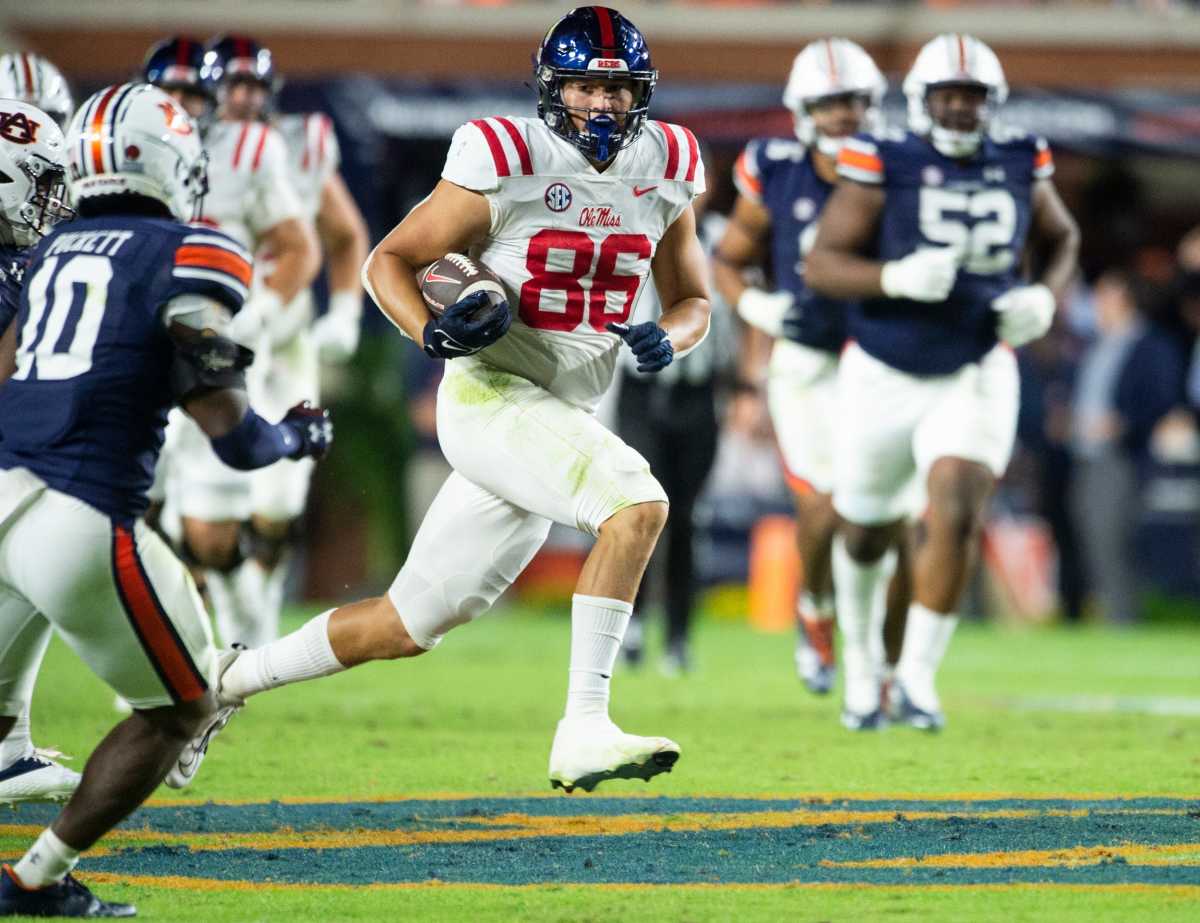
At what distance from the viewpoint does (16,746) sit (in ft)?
15.4

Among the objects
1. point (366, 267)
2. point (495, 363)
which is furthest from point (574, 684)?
point (366, 267)

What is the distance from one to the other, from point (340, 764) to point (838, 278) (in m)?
2.21

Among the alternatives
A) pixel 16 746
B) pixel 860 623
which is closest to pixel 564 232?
pixel 16 746

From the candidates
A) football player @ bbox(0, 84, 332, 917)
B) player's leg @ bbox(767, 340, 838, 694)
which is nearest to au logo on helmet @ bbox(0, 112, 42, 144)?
football player @ bbox(0, 84, 332, 917)

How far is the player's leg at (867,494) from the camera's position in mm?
6629

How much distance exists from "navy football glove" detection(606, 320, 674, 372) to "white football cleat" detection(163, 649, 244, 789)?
1.15m

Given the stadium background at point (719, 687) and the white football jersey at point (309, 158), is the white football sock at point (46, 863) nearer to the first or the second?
the stadium background at point (719, 687)

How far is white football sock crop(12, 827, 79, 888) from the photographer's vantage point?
3.58 m

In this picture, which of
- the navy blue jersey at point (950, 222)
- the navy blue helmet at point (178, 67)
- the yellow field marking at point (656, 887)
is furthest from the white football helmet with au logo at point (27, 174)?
the navy blue jersey at point (950, 222)

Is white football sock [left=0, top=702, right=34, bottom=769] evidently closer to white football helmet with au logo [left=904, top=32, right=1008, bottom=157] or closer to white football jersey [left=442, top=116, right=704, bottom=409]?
white football jersey [left=442, top=116, right=704, bottom=409]

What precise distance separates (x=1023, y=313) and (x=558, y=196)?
7.37 feet

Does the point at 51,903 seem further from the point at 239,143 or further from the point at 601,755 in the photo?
the point at 239,143

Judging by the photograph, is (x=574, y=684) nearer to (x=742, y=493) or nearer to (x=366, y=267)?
(x=366, y=267)

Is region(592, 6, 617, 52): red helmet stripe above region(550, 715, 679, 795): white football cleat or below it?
above
